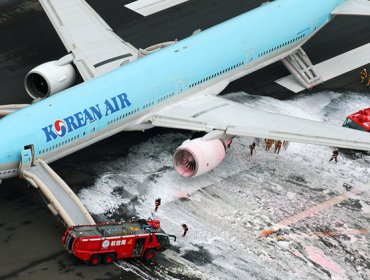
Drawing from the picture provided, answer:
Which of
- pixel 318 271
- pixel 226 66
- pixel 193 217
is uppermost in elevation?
pixel 226 66

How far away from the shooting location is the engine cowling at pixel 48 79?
4941 centimetres

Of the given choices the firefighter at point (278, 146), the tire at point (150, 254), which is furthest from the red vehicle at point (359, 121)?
the tire at point (150, 254)

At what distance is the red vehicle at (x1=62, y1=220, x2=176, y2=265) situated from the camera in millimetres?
37062

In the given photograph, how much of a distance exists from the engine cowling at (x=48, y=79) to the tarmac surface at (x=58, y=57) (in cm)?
259

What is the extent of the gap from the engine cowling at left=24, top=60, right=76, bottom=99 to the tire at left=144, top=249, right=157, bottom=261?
50.4ft

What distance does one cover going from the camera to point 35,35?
A: 59.5 meters

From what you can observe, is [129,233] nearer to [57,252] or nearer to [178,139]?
[57,252]

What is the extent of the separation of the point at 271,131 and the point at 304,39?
11.8m

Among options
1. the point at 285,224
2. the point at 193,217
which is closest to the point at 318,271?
the point at 285,224

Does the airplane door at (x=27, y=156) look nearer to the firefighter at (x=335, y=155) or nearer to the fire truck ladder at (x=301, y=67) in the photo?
the firefighter at (x=335, y=155)

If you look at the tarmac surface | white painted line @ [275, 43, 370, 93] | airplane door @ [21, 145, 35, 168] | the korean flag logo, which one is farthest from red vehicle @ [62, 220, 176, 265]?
white painted line @ [275, 43, 370, 93]

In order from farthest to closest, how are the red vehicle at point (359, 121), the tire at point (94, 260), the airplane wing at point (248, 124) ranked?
1. the red vehicle at point (359, 121)
2. the airplane wing at point (248, 124)
3. the tire at point (94, 260)

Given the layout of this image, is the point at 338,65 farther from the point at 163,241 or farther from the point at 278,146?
the point at 163,241

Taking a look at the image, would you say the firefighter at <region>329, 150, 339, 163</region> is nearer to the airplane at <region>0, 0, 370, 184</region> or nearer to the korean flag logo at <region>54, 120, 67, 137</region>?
the airplane at <region>0, 0, 370, 184</region>
